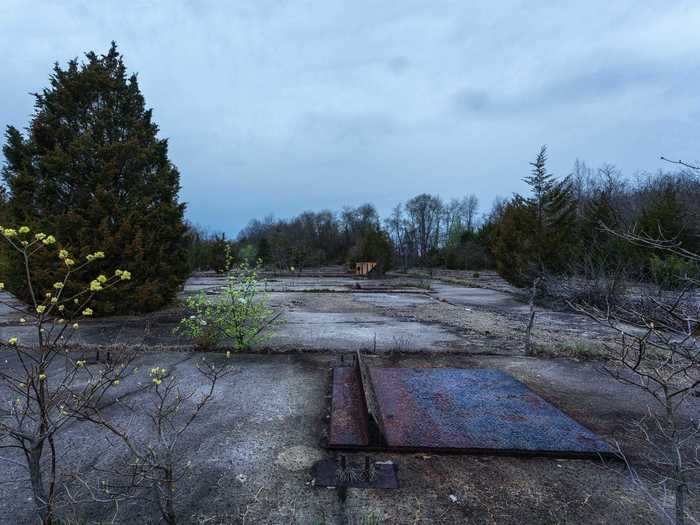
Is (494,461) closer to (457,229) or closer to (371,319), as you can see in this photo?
(371,319)

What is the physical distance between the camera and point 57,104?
9719 mm

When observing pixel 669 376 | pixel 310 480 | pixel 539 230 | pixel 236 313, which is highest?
pixel 539 230

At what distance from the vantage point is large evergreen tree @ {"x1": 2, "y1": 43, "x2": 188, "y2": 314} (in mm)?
9344

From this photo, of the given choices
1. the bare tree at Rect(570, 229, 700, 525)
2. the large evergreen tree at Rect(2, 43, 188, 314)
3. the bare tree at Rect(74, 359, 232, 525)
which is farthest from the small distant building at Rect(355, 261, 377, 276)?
the bare tree at Rect(74, 359, 232, 525)

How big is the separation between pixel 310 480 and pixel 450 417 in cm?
151

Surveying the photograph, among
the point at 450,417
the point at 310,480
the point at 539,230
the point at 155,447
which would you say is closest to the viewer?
the point at 310,480

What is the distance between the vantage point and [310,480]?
8.18ft

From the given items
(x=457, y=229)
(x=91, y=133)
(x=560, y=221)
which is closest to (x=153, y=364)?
(x=91, y=133)

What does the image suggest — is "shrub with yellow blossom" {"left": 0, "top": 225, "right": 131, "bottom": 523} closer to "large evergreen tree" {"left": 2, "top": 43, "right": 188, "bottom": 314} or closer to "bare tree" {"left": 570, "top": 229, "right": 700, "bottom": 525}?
"bare tree" {"left": 570, "top": 229, "right": 700, "bottom": 525}

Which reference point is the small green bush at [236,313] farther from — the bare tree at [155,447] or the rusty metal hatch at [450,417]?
the rusty metal hatch at [450,417]

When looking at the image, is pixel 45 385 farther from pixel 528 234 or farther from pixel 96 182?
pixel 528 234

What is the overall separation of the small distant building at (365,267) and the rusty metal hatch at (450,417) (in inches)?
1006

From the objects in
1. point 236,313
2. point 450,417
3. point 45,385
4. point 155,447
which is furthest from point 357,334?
point 45,385

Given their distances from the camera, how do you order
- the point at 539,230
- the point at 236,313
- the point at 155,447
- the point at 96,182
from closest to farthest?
the point at 155,447 < the point at 236,313 < the point at 96,182 < the point at 539,230
